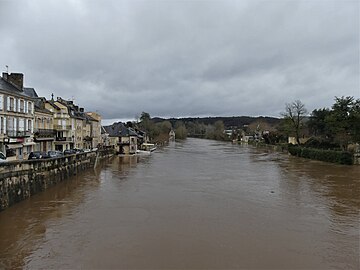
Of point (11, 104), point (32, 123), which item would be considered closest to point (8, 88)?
point (11, 104)

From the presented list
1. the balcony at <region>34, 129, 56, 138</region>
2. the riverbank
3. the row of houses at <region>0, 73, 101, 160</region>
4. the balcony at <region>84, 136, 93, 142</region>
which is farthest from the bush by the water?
the balcony at <region>34, 129, 56, 138</region>

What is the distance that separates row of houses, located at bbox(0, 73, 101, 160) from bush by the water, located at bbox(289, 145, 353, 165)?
32.1 metres

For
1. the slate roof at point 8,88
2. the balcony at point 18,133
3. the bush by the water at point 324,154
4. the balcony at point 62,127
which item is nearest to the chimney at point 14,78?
the slate roof at point 8,88

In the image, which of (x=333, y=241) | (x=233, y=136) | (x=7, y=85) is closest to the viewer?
(x=333, y=241)

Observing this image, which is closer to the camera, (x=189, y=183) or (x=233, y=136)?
(x=189, y=183)

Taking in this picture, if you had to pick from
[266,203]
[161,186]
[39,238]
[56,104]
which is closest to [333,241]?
[266,203]

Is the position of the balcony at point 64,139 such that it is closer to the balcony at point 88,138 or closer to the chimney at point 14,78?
the balcony at point 88,138

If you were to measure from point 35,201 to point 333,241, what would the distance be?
14805 millimetres

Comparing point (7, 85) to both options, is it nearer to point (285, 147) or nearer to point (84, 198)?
point (84, 198)

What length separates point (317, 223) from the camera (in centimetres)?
1309

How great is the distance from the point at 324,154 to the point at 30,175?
117ft

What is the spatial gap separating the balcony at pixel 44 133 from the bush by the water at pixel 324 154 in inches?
1319

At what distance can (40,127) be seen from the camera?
3142 centimetres

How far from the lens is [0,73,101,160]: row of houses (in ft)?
77.0
